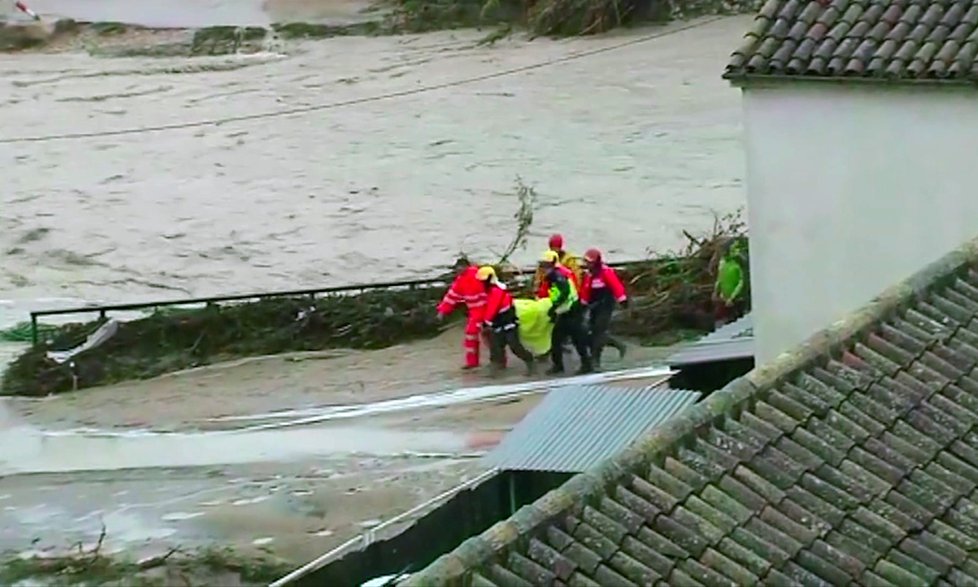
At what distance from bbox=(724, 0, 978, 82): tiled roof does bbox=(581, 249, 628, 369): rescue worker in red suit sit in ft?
19.0

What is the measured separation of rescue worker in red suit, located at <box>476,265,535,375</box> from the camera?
17.8 metres

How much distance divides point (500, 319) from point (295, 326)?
3573 mm

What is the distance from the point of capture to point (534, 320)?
58.6 ft

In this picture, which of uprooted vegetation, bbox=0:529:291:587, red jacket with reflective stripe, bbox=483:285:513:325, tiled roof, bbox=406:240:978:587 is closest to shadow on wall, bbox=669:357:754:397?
uprooted vegetation, bbox=0:529:291:587

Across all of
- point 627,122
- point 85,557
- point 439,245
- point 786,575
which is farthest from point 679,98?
point 786,575

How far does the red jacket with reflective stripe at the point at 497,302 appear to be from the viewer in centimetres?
1781

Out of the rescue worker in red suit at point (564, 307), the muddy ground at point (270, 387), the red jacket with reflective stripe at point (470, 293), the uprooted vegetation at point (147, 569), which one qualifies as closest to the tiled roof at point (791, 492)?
the uprooted vegetation at point (147, 569)

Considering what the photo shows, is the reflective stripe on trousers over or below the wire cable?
over

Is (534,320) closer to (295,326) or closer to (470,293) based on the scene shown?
(470,293)

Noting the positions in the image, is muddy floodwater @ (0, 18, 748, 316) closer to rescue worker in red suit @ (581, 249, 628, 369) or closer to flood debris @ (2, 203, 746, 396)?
flood debris @ (2, 203, 746, 396)

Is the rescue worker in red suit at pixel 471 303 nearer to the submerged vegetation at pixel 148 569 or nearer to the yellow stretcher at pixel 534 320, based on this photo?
the yellow stretcher at pixel 534 320

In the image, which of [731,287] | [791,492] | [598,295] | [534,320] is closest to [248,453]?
[534,320]

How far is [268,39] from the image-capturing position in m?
44.1

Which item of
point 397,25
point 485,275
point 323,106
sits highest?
point 485,275
